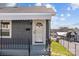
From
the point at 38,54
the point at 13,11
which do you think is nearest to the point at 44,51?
the point at 38,54

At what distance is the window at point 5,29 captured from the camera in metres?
5.21

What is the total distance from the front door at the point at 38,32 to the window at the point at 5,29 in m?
0.60

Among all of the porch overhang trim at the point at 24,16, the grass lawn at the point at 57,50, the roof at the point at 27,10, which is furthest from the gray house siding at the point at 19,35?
the grass lawn at the point at 57,50

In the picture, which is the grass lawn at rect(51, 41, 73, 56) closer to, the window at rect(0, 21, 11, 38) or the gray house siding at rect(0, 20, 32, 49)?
the gray house siding at rect(0, 20, 32, 49)

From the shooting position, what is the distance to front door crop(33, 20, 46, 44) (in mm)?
5233

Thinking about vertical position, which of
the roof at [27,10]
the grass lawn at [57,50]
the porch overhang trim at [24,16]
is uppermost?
the roof at [27,10]

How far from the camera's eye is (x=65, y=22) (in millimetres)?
5238

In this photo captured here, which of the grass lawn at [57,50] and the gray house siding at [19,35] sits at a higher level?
the gray house siding at [19,35]

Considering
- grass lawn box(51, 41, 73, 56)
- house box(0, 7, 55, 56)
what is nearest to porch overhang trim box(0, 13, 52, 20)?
house box(0, 7, 55, 56)

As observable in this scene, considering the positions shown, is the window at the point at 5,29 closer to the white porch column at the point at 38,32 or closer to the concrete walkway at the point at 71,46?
the white porch column at the point at 38,32

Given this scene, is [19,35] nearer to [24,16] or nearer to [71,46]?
[24,16]

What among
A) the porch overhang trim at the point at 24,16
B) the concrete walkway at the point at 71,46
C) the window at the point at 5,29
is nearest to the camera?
the porch overhang trim at the point at 24,16

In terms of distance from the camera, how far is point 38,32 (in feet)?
17.4

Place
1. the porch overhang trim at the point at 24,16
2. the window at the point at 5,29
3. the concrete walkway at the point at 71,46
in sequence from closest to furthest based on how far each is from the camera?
the porch overhang trim at the point at 24,16 → the window at the point at 5,29 → the concrete walkway at the point at 71,46
